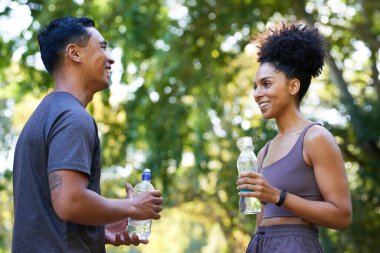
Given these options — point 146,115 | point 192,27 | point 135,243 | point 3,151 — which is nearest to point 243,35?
point 192,27

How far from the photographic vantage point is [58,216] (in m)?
3.30

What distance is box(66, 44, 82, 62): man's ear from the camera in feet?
12.3

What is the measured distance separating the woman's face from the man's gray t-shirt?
3.79 ft

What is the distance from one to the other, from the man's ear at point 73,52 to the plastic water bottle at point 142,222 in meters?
0.76

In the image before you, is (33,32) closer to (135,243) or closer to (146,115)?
(146,115)

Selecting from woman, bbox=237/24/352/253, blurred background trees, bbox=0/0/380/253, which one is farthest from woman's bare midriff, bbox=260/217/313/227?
blurred background trees, bbox=0/0/380/253

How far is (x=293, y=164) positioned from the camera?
3.93 m

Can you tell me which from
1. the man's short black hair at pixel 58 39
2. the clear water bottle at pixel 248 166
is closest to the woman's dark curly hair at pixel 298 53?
the clear water bottle at pixel 248 166

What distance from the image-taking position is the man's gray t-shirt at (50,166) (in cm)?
326

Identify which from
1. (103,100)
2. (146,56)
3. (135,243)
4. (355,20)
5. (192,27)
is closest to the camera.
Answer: (135,243)

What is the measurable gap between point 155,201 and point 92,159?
0.39 metres

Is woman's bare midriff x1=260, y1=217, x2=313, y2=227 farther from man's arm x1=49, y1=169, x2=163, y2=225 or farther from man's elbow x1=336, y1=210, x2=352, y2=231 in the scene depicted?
man's arm x1=49, y1=169, x2=163, y2=225

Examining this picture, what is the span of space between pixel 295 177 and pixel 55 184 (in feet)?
4.65

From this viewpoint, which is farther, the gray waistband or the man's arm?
the gray waistband
